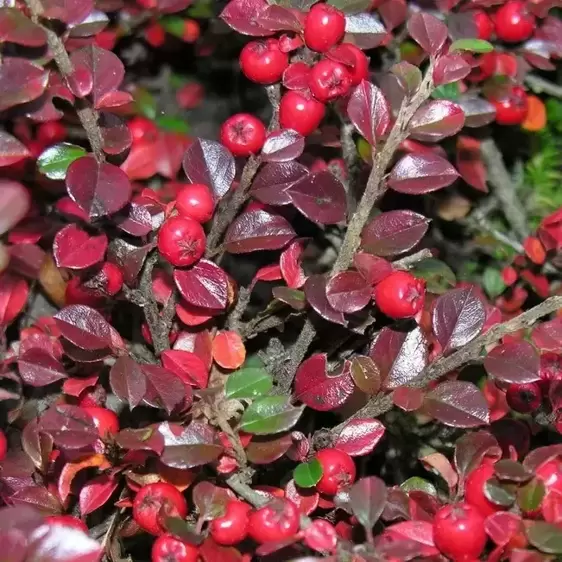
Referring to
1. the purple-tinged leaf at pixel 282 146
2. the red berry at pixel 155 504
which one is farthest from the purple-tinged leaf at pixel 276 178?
the red berry at pixel 155 504

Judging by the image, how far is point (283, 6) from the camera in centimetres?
105

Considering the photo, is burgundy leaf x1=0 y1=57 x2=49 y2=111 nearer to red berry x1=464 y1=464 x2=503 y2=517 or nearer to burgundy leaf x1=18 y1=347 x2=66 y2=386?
burgundy leaf x1=18 y1=347 x2=66 y2=386

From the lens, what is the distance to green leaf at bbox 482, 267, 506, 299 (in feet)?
4.65

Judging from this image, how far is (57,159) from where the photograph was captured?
965mm

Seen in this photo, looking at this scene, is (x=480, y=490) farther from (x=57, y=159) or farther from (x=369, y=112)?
(x=57, y=159)

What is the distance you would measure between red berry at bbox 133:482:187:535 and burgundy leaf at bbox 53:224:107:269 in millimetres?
259

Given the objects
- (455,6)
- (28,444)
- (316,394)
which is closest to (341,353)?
(316,394)

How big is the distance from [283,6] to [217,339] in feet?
1.43

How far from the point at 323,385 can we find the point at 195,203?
27 cm

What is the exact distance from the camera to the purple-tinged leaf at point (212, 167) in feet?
3.23

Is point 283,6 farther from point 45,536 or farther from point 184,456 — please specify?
point 45,536

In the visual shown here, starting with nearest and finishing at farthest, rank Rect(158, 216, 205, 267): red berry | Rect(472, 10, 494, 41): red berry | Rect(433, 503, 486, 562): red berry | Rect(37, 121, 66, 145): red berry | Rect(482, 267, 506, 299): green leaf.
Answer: Rect(433, 503, 486, 562): red berry → Rect(158, 216, 205, 267): red berry → Rect(37, 121, 66, 145): red berry → Rect(472, 10, 494, 41): red berry → Rect(482, 267, 506, 299): green leaf

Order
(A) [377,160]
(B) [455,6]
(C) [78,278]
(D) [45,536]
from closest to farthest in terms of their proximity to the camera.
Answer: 1. (D) [45,536]
2. (A) [377,160]
3. (C) [78,278]
4. (B) [455,6]

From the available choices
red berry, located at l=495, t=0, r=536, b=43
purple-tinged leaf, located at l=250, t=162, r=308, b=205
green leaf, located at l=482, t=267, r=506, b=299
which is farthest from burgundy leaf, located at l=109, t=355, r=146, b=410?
red berry, located at l=495, t=0, r=536, b=43
